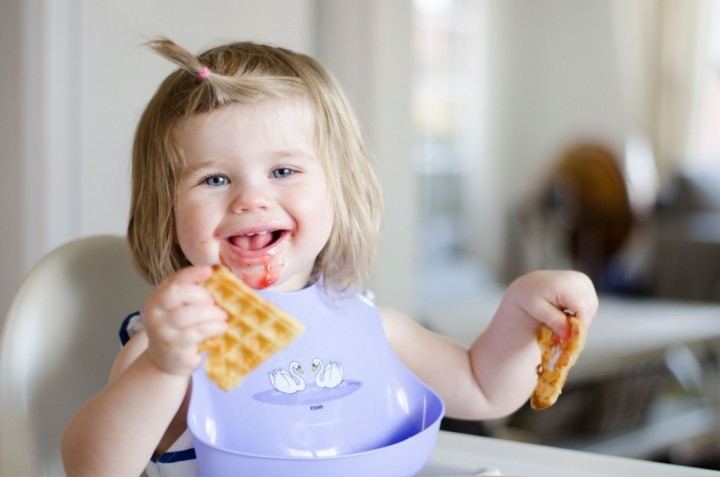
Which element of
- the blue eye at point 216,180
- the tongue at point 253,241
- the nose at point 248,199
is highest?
the blue eye at point 216,180

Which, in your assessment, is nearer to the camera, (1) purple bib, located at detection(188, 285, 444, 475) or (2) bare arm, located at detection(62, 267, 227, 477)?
(2) bare arm, located at detection(62, 267, 227, 477)

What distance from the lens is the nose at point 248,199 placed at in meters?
0.76

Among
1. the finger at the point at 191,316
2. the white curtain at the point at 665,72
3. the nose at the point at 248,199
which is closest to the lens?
the finger at the point at 191,316

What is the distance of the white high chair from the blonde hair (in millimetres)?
80

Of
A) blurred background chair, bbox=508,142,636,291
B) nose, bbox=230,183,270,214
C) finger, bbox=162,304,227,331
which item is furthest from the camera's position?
blurred background chair, bbox=508,142,636,291

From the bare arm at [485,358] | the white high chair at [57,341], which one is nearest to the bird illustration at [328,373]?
the bare arm at [485,358]

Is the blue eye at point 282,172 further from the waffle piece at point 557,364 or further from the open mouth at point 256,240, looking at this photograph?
the waffle piece at point 557,364

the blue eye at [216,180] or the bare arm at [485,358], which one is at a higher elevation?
the blue eye at [216,180]

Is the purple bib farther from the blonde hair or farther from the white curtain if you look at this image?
the white curtain

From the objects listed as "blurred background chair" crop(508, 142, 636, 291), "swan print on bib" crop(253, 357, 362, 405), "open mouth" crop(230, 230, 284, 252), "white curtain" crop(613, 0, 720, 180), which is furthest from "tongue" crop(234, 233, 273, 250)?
"white curtain" crop(613, 0, 720, 180)

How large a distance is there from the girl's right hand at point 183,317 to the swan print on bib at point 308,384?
159mm

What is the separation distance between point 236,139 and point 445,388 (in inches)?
14.4

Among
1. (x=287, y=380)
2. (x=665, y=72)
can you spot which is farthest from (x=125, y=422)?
(x=665, y=72)

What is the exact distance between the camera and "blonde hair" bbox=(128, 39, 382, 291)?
2.59 feet
